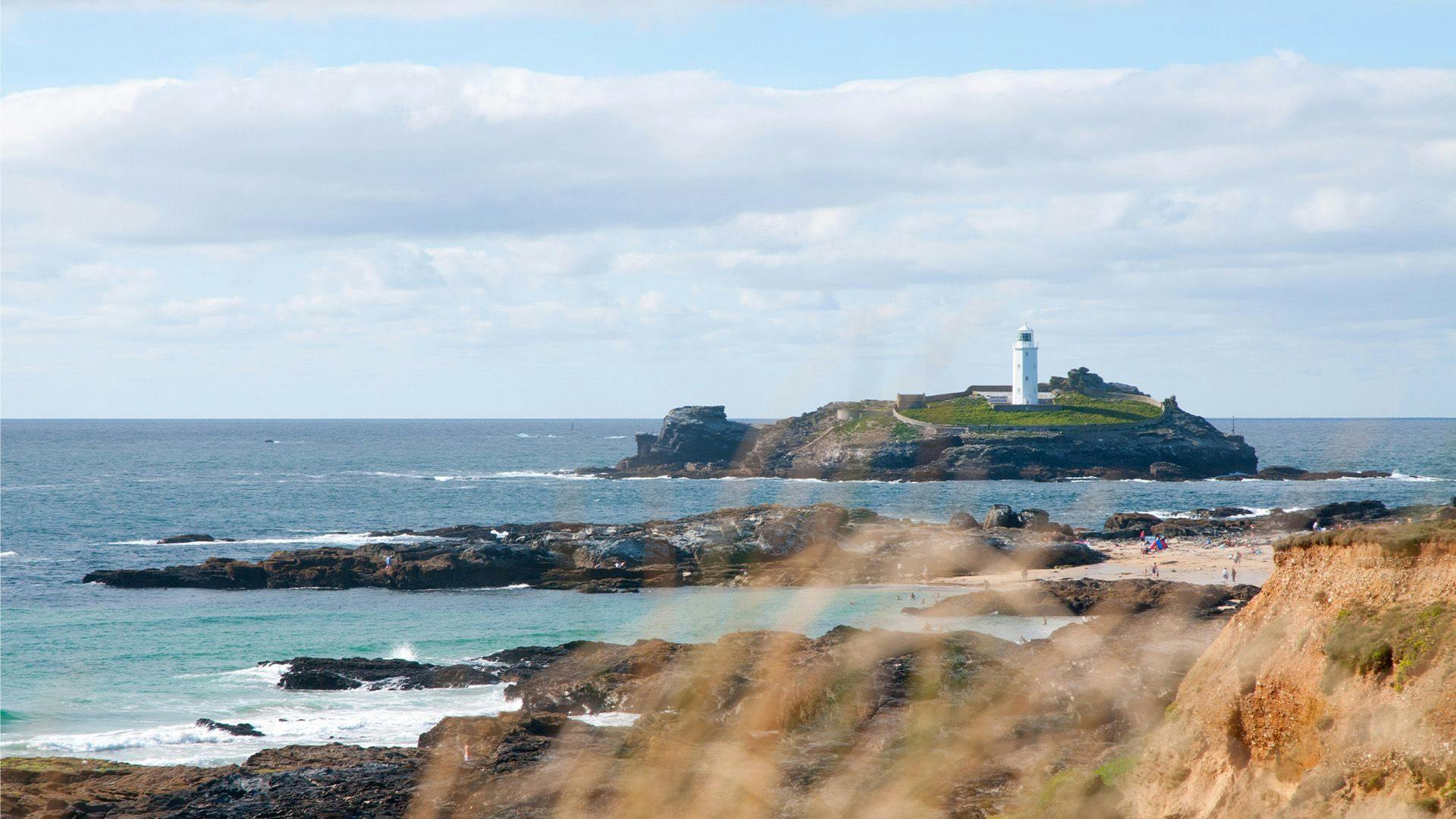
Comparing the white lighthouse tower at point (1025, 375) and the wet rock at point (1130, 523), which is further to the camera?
the white lighthouse tower at point (1025, 375)

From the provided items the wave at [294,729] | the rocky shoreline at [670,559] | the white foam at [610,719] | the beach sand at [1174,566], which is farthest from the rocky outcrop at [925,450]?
the white foam at [610,719]

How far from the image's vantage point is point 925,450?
116312 mm

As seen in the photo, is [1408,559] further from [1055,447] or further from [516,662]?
[1055,447]

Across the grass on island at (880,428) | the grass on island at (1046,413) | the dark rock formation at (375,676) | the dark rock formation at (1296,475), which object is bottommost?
the dark rock formation at (375,676)

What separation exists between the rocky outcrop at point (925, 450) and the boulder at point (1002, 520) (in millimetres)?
42840

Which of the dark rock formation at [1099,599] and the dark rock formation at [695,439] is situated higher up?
the dark rock formation at [695,439]

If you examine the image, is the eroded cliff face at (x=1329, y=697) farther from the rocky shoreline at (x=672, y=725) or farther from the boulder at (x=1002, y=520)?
the boulder at (x=1002, y=520)

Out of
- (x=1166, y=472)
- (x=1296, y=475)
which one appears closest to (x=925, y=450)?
(x=1166, y=472)

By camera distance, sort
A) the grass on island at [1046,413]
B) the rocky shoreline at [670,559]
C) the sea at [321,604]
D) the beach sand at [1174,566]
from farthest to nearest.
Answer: the grass on island at [1046,413] < the rocky shoreline at [670,559] < the beach sand at [1174,566] < the sea at [321,604]

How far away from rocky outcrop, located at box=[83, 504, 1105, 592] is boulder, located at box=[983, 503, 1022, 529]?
389 centimetres

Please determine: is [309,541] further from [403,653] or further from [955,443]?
[955,443]

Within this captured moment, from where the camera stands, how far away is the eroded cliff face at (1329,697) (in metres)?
13.7

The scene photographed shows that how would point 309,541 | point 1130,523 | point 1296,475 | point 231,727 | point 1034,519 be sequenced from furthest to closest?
point 1296,475
point 309,541
point 1130,523
point 1034,519
point 231,727

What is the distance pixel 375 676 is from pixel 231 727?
6.19m
